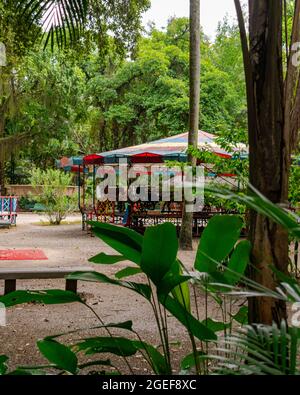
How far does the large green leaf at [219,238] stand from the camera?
173 centimetres

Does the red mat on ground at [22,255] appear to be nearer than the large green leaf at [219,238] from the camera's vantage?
No

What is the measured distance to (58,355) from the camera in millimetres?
1696

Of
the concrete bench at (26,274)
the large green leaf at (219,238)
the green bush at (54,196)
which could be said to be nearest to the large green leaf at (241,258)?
the large green leaf at (219,238)

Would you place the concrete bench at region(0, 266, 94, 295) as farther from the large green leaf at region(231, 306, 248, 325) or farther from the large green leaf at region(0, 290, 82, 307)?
the large green leaf at region(0, 290, 82, 307)

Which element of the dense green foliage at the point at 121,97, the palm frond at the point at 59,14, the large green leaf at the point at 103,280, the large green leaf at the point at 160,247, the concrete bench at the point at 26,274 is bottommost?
the concrete bench at the point at 26,274

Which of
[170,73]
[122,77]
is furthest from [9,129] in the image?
[170,73]

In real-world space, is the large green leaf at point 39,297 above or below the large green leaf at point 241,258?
below

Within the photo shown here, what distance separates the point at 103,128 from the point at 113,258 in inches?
1024

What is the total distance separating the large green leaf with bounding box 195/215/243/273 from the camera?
173 cm

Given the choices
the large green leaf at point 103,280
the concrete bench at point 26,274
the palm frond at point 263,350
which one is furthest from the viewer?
the concrete bench at point 26,274

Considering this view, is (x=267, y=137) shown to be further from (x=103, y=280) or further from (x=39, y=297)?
(x=39, y=297)

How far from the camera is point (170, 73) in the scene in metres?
24.9

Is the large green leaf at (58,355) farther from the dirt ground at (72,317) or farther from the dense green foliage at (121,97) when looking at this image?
the dense green foliage at (121,97)

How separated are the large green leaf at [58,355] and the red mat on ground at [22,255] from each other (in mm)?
7501
